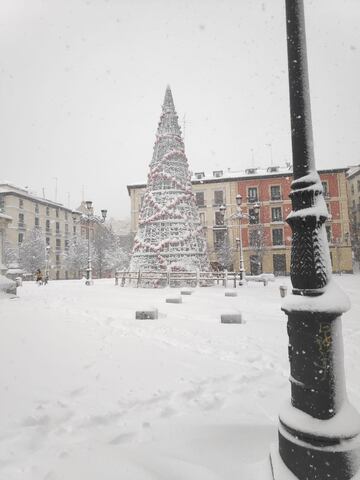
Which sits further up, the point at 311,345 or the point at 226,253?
the point at 226,253

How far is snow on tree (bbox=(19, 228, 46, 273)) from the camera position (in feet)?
145

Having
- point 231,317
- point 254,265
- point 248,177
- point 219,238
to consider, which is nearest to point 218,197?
point 248,177

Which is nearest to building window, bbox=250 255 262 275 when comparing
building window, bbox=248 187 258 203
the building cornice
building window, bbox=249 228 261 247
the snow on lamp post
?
building window, bbox=249 228 261 247

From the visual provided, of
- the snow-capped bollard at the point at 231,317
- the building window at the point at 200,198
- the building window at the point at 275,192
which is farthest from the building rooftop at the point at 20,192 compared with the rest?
the snow-capped bollard at the point at 231,317

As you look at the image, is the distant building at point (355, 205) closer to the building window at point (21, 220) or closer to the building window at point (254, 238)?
the building window at point (254, 238)

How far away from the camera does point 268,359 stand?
4324 millimetres

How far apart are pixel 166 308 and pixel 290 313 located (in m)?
7.23

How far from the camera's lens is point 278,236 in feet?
129

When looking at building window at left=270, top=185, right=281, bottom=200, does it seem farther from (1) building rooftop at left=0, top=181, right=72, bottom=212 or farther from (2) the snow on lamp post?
(2) the snow on lamp post

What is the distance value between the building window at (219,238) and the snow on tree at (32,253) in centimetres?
2527

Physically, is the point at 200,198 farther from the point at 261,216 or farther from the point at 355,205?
the point at 355,205

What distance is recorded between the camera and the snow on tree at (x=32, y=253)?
4409 cm

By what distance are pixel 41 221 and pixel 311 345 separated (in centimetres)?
5655

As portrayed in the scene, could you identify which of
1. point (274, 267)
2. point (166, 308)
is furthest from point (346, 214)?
point (166, 308)
